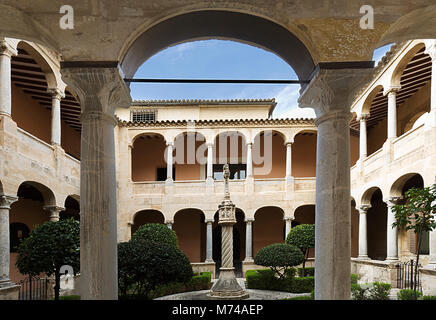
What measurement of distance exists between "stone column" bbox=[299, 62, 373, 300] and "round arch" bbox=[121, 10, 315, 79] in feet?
1.11

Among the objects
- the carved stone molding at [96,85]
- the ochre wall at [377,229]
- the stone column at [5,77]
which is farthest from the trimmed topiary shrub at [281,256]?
the carved stone molding at [96,85]

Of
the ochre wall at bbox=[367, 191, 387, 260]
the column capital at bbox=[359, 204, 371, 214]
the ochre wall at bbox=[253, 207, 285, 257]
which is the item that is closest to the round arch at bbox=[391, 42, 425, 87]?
the column capital at bbox=[359, 204, 371, 214]

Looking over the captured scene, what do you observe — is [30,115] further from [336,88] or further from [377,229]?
[377,229]

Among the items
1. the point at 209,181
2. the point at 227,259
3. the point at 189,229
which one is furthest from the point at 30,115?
the point at 189,229

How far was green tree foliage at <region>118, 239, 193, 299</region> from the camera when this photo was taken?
7852 mm

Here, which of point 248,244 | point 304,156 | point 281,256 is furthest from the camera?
point 304,156

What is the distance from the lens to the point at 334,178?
3809 mm

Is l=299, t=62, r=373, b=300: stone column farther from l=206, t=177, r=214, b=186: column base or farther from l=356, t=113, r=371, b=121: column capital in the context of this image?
l=206, t=177, r=214, b=186: column base

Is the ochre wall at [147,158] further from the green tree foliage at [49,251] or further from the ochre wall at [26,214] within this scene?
the green tree foliage at [49,251]

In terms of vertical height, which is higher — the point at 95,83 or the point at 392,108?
the point at 392,108

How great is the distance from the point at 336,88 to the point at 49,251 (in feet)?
22.2

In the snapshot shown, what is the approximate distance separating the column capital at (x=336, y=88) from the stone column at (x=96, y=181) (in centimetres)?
191
